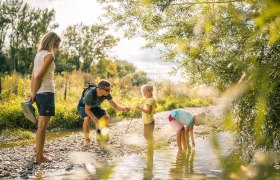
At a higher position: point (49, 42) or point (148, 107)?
point (49, 42)

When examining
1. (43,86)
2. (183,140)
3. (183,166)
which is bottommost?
(183,166)

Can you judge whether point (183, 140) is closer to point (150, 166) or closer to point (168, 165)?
point (168, 165)

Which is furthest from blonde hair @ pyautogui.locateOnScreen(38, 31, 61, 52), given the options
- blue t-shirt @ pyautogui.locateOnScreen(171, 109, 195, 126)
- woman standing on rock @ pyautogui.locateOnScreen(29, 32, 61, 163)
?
blue t-shirt @ pyautogui.locateOnScreen(171, 109, 195, 126)

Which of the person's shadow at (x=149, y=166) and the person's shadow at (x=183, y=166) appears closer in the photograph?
the person's shadow at (x=149, y=166)

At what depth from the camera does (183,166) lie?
636 centimetres

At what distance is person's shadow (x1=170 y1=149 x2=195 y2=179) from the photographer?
5.65 meters

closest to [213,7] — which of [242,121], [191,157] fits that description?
[242,121]

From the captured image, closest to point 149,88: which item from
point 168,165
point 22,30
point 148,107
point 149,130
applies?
point 148,107

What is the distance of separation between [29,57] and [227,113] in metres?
44.5

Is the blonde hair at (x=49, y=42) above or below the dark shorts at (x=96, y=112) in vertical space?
above

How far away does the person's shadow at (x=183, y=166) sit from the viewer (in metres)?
5.65

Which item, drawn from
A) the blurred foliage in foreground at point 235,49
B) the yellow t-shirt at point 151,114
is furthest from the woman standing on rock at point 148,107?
the blurred foliage in foreground at point 235,49

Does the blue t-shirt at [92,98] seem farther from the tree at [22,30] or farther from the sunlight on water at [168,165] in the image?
the tree at [22,30]

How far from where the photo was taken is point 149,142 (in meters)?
8.31
